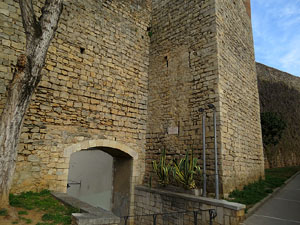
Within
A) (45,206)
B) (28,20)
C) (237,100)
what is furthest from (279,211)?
(28,20)

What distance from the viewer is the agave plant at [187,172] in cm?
534

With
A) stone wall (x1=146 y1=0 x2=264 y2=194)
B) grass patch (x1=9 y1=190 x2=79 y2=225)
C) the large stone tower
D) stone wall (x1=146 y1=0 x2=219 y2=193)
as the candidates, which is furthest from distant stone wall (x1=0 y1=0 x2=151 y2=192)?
stone wall (x1=146 y1=0 x2=264 y2=194)

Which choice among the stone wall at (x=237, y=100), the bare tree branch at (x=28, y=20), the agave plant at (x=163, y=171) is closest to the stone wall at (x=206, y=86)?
the stone wall at (x=237, y=100)

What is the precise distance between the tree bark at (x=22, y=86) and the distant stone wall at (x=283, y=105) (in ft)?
42.9

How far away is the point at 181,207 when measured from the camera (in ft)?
16.8

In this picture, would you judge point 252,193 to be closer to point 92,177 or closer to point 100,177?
point 100,177

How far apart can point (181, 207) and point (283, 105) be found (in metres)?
15.4

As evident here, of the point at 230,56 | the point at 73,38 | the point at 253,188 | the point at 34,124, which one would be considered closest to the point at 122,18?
the point at 73,38

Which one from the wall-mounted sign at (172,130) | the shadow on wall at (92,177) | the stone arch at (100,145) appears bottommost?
the shadow on wall at (92,177)

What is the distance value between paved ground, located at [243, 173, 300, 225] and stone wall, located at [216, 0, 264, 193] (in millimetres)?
853

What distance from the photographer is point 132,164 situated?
22.9 feet

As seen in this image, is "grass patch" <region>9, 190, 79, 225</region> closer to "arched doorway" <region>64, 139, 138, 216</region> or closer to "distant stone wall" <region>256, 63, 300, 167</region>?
"arched doorway" <region>64, 139, 138, 216</region>

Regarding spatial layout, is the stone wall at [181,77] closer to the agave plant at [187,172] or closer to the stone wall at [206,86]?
the stone wall at [206,86]

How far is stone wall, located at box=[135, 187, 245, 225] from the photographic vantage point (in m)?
4.13
